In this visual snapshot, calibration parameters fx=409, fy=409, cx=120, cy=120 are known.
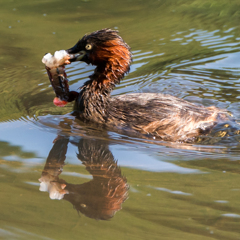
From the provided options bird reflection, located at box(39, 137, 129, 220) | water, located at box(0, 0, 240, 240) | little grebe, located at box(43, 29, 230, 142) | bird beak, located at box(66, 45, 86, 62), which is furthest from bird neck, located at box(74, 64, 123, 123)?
bird reflection, located at box(39, 137, 129, 220)

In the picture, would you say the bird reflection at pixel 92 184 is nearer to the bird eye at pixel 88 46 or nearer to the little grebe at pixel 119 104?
the little grebe at pixel 119 104

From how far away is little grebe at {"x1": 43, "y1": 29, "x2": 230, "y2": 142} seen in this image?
5297mm

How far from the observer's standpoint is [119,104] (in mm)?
5566

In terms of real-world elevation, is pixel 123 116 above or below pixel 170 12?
below

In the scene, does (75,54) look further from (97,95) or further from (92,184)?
(92,184)

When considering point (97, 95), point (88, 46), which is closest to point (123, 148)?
point (97, 95)

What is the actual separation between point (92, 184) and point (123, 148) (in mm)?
953

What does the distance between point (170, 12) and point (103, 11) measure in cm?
161

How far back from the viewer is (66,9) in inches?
392

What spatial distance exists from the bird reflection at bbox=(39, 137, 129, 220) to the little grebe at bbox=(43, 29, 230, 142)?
73 cm

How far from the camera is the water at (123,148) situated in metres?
3.35

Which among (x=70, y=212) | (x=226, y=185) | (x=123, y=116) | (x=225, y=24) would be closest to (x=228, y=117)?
(x=123, y=116)

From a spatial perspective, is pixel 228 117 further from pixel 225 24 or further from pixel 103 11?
pixel 103 11

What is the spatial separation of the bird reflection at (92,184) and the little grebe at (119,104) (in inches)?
28.9
